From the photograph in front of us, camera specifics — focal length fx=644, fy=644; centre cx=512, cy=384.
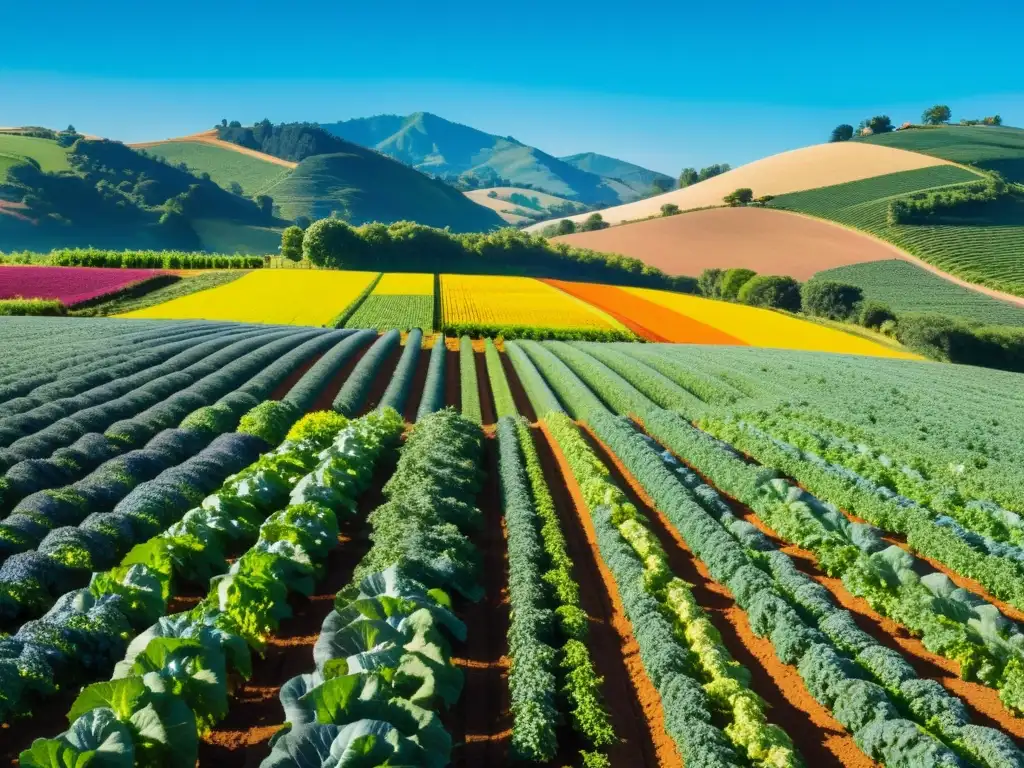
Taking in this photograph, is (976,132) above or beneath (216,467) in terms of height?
above

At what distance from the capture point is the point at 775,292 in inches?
2852

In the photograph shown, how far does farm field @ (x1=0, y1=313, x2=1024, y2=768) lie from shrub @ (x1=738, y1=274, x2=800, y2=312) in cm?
5066

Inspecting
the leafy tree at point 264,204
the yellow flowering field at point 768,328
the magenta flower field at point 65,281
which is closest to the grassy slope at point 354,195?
the leafy tree at point 264,204

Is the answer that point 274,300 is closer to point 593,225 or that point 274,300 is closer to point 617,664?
point 617,664

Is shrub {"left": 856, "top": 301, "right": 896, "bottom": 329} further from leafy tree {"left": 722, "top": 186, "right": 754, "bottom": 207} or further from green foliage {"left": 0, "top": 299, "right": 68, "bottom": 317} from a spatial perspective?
green foliage {"left": 0, "top": 299, "right": 68, "bottom": 317}

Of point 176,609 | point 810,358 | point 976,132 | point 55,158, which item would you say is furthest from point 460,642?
point 976,132

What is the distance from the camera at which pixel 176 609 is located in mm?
11625

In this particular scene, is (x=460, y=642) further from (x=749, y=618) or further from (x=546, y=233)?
(x=546, y=233)

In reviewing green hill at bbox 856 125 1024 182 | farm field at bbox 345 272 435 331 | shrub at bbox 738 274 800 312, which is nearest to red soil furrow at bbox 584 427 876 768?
farm field at bbox 345 272 435 331

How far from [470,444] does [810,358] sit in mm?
28160

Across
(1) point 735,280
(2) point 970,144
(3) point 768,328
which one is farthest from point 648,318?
(2) point 970,144

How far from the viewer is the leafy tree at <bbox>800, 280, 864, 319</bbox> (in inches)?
2581

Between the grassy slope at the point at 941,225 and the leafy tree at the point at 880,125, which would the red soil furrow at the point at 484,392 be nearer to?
the grassy slope at the point at 941,225

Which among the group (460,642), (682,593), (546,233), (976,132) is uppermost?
(976,132)
